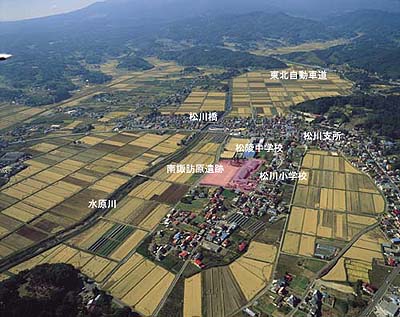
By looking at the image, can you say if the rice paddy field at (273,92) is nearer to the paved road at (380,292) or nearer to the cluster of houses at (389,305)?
the paved road at (380,292)

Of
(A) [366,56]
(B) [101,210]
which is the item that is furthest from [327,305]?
(A) [366,56]

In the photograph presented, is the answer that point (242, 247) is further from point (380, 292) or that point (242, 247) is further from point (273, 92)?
point (273, 92)

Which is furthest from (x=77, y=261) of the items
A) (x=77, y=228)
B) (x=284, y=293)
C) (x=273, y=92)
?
(x=273, y=92)

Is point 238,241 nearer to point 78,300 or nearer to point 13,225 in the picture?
point 78,300

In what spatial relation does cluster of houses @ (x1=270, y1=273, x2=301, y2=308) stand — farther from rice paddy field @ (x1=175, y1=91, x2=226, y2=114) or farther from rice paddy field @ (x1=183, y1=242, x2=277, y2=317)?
rice paddy field @ (x1=175, y1=91, x2=226, y2=114)

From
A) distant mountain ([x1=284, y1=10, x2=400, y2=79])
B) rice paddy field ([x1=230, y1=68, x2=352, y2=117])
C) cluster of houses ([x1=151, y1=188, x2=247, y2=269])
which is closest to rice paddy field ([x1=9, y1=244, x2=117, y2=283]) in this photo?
cluster of houses ([x1=151, y1=188, x2=247, y2=269])

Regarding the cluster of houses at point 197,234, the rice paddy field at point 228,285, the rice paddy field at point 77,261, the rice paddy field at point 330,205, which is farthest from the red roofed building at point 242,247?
the rice paddy field at point 77,261

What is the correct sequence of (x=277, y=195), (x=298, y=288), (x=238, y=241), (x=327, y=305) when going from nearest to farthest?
(x=327, y=305), (x=298, y=288), (x=238, y=241), (x=277, y=195)
